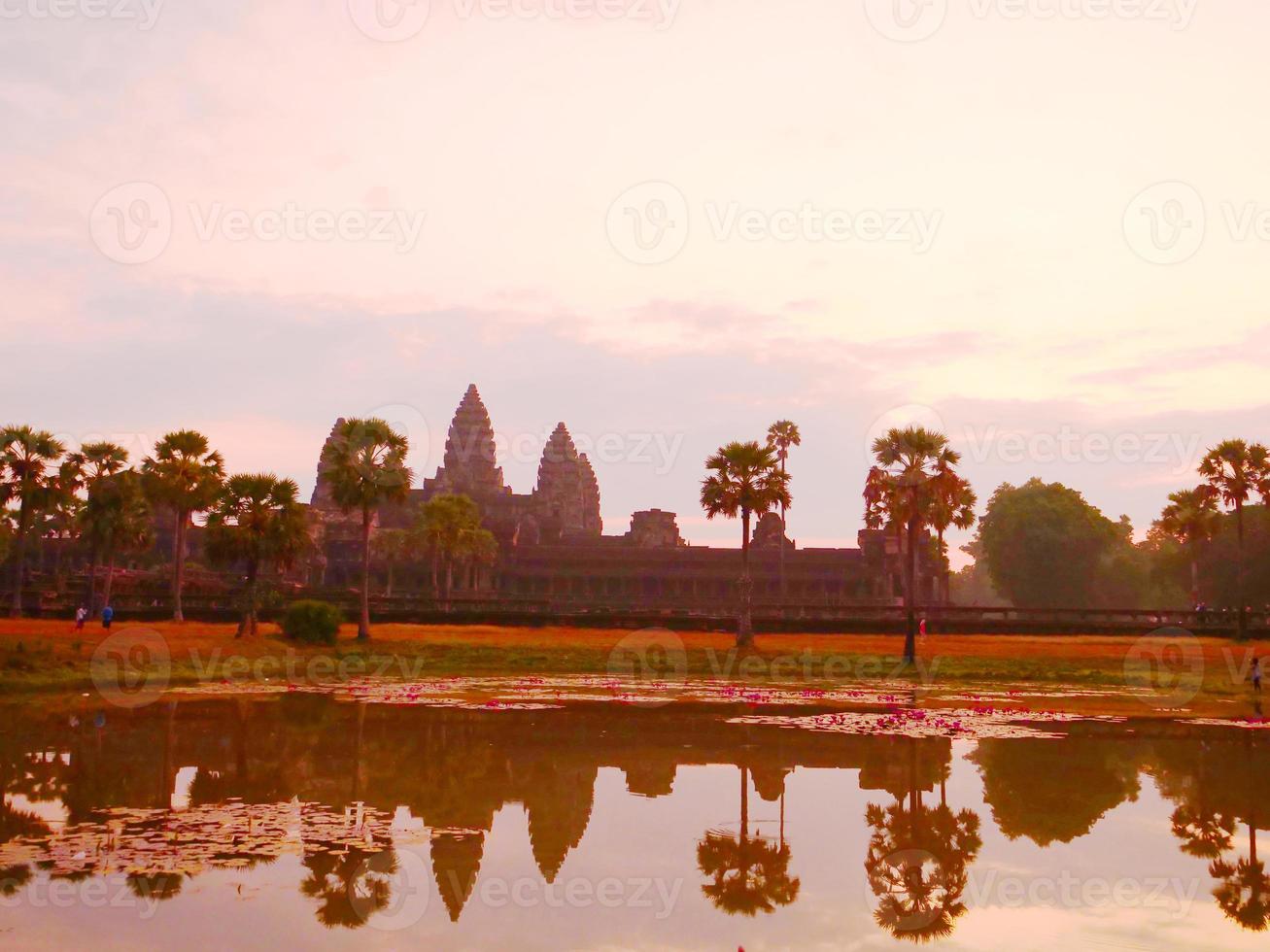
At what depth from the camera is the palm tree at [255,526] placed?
151 ft

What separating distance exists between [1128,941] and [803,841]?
14.6 feet

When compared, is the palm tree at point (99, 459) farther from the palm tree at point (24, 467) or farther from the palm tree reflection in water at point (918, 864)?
the palm tree reflection in water at point (918, 864)

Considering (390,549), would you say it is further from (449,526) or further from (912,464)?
(912,464)

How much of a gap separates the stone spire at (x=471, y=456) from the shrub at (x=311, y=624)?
66275 mm

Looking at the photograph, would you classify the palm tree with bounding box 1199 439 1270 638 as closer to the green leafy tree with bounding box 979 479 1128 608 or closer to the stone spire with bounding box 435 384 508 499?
the green leafy tree with bounding box 979 479 1128 608

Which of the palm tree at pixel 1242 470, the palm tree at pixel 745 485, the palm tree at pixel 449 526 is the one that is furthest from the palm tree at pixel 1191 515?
the palm tree at pixel 449 526

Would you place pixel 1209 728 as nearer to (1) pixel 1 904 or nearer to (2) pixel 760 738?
(2) pixel 760 738

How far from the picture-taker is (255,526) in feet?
153

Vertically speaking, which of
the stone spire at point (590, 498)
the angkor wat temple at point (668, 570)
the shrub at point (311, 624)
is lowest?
the shrub at point (311, 624)

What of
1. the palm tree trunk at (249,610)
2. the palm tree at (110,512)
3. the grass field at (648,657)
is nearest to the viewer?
the grass field at (648,657)

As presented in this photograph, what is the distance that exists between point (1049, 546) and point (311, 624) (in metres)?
69.9

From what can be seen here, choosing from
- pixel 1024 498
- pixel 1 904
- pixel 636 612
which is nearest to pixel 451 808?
pixel 1 904

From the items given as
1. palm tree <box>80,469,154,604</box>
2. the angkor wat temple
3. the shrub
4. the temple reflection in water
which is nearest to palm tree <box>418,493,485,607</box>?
the angkor wat temple

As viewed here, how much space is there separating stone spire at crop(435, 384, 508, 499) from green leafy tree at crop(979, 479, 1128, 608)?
45.4 m
